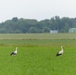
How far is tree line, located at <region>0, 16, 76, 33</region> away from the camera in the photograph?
136 metres

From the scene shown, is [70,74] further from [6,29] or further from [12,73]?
[6,29]

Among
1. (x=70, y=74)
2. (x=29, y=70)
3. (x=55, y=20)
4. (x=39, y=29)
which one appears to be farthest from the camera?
(x=55, y=20)

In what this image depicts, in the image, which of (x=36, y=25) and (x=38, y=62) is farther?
(x=36, y=25)

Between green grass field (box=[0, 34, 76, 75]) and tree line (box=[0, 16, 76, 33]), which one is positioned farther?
tree line (box=[0, 16, 76, 33])

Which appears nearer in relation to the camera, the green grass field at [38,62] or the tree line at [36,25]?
the green grass field at [38,62]

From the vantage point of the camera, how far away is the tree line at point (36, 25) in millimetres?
135725

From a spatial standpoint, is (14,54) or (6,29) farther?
(6,29)

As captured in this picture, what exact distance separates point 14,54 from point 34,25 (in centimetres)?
11601

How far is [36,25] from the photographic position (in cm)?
14100

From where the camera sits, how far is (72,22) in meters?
152

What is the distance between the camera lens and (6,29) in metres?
140

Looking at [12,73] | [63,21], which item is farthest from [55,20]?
[12,73]

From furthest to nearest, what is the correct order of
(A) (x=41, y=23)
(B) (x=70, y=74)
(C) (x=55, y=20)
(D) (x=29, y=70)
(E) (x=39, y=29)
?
(C) (x=55, y=20) → (A) (x=41, y=23) → (E) (x=39, y=29) → (D) (x=29, y=70) → (B) (x=70, y=74)

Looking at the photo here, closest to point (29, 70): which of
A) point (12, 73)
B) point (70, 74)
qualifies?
point (12, 73)
